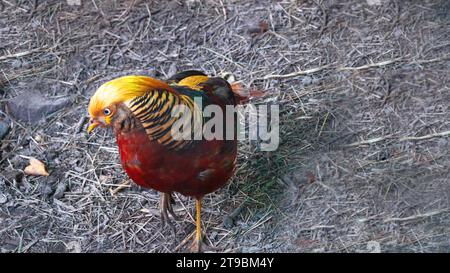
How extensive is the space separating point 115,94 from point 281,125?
148 centimetres

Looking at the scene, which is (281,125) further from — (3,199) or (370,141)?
(3,199)

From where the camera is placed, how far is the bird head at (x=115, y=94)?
9.09ft

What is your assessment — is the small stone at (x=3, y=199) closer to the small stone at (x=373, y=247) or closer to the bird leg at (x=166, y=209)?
the bird leg at (x=166, y=209)

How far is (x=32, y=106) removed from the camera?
4051 millimetres

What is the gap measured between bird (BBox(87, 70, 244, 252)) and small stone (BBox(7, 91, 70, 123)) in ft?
3.70

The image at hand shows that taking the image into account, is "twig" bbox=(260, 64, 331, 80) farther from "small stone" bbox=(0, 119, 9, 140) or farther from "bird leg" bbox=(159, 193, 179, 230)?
"small stone" bbox=(0, 119, 9, 140)

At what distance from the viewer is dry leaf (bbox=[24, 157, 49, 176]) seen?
3.73 m

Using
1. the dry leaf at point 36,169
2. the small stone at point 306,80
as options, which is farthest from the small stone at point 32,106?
the small stone at point 306,80

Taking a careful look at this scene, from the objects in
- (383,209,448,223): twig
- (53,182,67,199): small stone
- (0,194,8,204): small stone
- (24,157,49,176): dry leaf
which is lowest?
(383,209,448,223): twig

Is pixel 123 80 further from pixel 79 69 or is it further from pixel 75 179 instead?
pixel 79 69

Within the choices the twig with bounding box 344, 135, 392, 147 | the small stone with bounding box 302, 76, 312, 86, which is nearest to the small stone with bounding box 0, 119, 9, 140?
the small stone with bounding box 302, 76, 312, 86

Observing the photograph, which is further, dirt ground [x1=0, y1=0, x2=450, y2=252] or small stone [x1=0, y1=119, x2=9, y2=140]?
small stone [x1=0, y1=119, x2=9, y2=140]

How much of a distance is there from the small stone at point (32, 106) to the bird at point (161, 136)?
1129 mm
